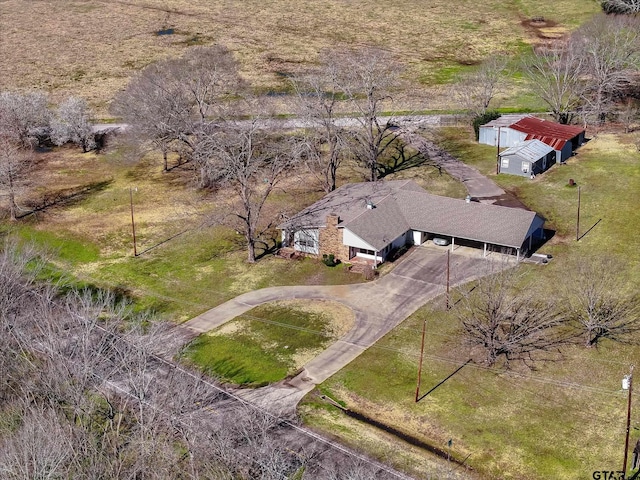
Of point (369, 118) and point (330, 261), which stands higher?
point (369, 118)

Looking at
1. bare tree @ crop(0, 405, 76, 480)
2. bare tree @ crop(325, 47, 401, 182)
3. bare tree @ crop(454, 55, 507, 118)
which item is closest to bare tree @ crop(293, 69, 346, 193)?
bare tree @ crop(325, 47, 401, 182)

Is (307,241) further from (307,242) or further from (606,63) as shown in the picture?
(606,63)

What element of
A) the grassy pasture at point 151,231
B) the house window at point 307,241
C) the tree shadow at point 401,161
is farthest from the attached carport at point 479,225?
the tree shadow at point 401,161

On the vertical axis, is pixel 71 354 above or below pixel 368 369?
above

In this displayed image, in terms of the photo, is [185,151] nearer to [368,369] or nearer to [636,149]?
[368,369]

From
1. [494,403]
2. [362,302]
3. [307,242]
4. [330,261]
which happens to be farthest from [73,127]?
[494,403]

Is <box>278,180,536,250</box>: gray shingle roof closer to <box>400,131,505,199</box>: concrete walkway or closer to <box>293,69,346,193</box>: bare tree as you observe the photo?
<box>293,69,346,193</box>: bare tree

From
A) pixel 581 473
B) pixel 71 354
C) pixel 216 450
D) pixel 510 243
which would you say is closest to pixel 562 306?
pixel 510 243
